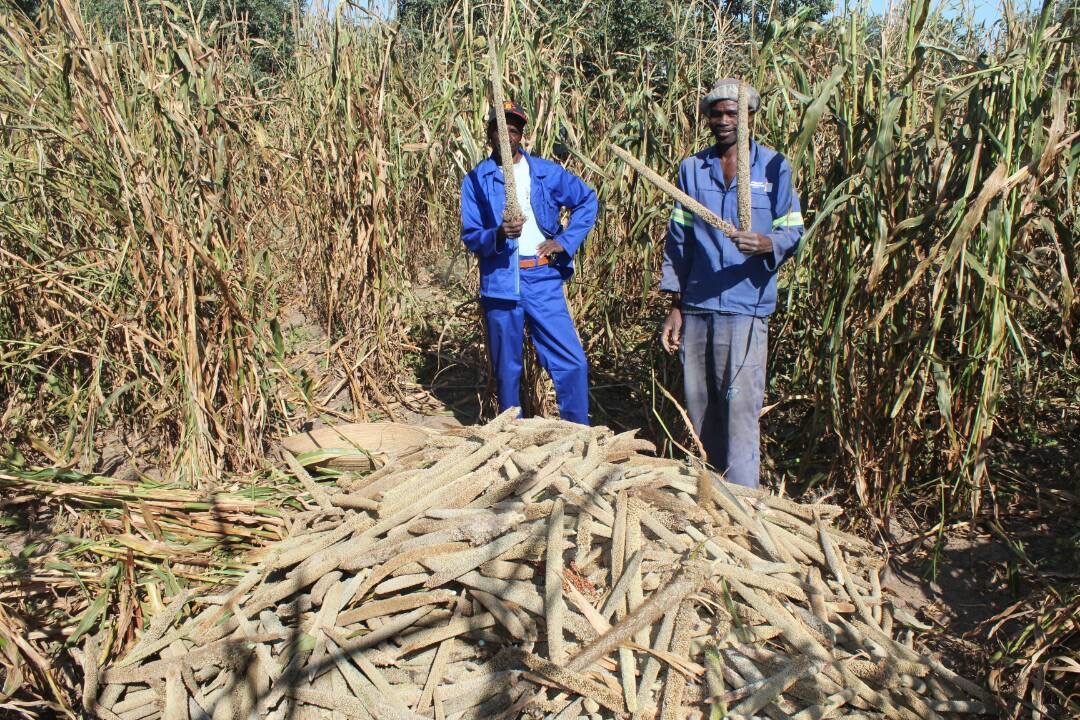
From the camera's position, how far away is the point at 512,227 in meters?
3.45

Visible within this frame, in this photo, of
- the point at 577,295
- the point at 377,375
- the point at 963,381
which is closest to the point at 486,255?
the point at 577,295

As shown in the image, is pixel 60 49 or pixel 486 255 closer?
pixel 60 49

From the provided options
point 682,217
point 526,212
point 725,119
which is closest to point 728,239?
point 682,217

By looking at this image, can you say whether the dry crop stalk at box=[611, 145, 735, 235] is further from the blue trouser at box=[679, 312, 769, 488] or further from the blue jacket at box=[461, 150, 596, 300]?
the blue jacket at box=[461, 150, 596, 300]

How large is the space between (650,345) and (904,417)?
1.33 metres

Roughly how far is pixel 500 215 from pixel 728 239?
107 centimetres

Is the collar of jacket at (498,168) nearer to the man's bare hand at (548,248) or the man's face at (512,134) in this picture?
the man's face at (512,134)

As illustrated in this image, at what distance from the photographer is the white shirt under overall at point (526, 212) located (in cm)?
368

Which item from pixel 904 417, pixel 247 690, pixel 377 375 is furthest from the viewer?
pixel 377 375

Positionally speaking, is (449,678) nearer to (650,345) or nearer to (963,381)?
(963,381)

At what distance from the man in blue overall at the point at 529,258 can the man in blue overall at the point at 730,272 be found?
61 centimetres

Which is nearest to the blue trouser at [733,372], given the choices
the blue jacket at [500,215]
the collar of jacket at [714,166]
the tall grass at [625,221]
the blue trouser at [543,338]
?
the tall grass at [625,221]

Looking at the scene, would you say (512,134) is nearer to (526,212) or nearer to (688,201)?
(526,212)

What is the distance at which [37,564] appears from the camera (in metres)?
2.34
